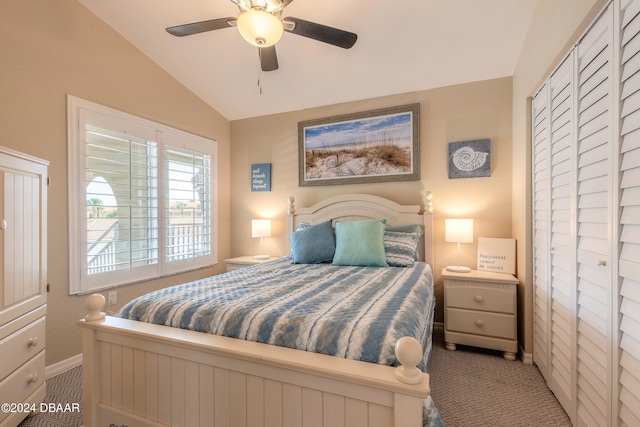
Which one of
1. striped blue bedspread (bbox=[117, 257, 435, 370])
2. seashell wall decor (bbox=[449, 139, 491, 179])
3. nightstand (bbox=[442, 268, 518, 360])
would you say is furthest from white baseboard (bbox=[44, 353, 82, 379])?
seashell wall decor (bbox=[449, 139, 491, 179])

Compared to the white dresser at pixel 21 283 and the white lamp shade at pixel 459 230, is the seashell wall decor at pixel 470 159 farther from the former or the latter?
the white dresser at pixel 21 283

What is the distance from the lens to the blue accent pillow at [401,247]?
2.56 m

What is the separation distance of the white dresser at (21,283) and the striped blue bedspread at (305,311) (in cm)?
54

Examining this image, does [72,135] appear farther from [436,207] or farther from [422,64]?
[436,207]

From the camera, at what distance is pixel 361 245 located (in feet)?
8.46

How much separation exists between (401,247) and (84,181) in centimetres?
272

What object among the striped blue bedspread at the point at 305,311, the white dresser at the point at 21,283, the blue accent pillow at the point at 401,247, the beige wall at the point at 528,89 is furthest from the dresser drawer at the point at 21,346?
the beige wall at the point at 528,89

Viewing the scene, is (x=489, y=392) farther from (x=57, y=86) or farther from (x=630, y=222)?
(x=57, y=86)

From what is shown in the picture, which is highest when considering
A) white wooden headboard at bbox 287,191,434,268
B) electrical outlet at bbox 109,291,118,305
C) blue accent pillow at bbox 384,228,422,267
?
white wooden headboard at bbox 287,191,434,268

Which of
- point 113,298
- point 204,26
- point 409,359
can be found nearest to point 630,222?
point 409,359

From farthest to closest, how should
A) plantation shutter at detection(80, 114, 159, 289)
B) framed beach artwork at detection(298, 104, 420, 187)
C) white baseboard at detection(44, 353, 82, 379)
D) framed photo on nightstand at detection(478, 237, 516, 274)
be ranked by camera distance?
framed beach artwork at detection(298, 104, 420, 187), framed photo on nightstand at detection(478, 237, 516, 274), plantation shutter at detection(80, 114, 159, 289), white baseboard at detection(44, 353, 82, 379)

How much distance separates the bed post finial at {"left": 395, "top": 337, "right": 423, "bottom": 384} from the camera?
92 centimetres

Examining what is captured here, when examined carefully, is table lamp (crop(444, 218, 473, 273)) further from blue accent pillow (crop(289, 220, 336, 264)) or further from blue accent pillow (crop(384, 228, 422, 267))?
blue accent pillow (crop(289, 220, 336, 264))

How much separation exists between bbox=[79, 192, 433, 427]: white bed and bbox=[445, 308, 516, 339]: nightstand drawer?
1826mm
